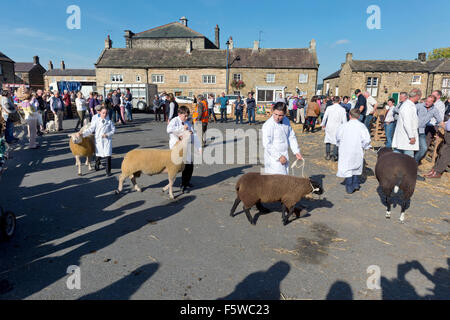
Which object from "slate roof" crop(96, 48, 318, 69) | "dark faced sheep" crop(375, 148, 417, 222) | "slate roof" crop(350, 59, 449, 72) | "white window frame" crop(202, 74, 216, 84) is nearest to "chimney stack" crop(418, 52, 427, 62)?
"slate roof" crop(350, 59, 449, 72)

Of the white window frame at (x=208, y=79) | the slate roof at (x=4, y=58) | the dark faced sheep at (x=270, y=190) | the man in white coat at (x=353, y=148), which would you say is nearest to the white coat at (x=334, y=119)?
the man in white coat at (x=353, y=148)

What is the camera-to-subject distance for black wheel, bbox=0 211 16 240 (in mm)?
4230

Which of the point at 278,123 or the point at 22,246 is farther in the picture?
the point at 278,123

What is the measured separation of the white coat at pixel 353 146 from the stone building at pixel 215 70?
34.3m

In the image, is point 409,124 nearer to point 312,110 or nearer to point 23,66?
point 312,110

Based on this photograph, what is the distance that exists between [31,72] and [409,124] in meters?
78.4

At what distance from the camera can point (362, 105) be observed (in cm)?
1188

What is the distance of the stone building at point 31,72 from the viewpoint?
2485 inches

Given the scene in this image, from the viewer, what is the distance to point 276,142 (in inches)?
224

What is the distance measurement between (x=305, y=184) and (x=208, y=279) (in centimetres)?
262

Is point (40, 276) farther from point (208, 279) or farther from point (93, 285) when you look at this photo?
point (208, 279)

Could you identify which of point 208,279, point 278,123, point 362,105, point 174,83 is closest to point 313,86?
point 174,83

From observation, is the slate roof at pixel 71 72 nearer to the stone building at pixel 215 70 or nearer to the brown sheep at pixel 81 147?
the stone building at pixel 215 70

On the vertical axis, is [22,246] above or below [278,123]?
below
